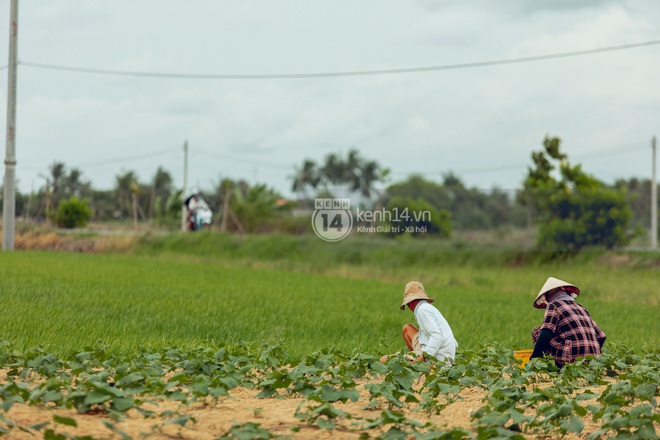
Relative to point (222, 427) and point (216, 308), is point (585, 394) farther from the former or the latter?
point (216, 308)

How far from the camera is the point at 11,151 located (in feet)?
82.7

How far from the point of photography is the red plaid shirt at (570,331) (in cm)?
793

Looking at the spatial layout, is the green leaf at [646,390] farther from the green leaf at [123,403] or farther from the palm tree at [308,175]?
the palm tree at [308,175]

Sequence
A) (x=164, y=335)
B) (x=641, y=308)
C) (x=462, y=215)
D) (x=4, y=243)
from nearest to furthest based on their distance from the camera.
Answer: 1. (x=164, y=335)
2. (x=641, y=308)
3. (x=4, y=243)
4. (x=462, y=215)

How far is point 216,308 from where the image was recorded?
1317cm

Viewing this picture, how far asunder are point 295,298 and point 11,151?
13.5 m

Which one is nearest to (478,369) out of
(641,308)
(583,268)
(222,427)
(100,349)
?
(222,427)

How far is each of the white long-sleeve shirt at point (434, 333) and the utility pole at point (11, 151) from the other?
1974 centimetres

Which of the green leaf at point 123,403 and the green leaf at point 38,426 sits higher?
the green leaf at point 123,403

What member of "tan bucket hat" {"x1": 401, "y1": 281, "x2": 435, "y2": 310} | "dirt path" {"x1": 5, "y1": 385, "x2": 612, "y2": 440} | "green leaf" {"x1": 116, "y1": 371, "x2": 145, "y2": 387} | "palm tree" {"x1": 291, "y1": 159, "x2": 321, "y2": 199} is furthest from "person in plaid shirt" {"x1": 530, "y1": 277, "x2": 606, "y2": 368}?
"palm tree" {"x1": 291, "y1": 159, "x2": 321, "y2": 199}

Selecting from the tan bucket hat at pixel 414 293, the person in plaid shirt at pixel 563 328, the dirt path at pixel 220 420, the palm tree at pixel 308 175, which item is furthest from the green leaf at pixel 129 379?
the palm tree at pixel 308 175

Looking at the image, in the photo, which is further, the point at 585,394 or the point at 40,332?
the point at 40,332

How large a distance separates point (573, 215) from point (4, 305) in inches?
830

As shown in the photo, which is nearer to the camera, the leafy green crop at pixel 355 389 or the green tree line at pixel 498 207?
the leafy green crop at pixel 355 389
